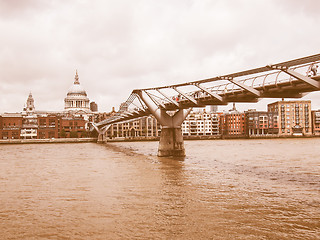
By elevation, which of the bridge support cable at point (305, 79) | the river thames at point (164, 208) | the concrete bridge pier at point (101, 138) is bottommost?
the river thames at point (164, 208)

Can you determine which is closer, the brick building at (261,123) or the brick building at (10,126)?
the brick building at (10,126)

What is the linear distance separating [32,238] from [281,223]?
26.4 feet

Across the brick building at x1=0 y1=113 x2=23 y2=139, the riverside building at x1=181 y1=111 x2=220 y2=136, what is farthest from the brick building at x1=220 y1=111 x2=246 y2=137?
the brick building at x1=0 y1=113 x2=23 y2=139

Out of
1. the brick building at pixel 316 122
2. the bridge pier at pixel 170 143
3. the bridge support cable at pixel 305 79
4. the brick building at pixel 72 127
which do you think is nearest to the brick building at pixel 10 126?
the brick building at pixel 72 127

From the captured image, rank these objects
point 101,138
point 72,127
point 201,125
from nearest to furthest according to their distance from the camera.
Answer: point 101,138 → point 72,127 → point 201,125

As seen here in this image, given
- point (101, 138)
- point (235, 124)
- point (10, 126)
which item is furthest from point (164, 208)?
point (235, 124)

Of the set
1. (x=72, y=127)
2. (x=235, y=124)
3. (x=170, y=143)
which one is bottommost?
(x=170, y=143)

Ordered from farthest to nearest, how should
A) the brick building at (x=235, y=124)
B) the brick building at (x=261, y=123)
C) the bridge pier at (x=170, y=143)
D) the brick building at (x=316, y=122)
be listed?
the brick building at (x=316, y=122) → the brick building at (x=235, y=124) → the brick building at (x=261, y=123) → the bridge pier at (x=170, y=143)

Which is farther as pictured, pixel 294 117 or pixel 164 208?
pixel 294 117

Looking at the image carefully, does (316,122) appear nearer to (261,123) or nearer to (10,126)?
(261,123)

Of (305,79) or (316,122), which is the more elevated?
(316,122)

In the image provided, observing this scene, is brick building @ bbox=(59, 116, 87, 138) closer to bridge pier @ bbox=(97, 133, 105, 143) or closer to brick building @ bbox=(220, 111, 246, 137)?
bridge pier @ bbox=(97, 133, 105, 143)

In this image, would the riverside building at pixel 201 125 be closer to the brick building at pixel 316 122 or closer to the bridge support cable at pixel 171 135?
the brick building at pixel 316 122

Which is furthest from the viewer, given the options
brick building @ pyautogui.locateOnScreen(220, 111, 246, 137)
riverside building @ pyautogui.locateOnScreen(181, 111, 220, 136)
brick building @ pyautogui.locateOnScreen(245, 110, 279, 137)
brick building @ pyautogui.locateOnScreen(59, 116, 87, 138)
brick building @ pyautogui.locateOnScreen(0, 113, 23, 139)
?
riverside building @ pyautogui.locateOnScreen(181, 111, 220, 136)
